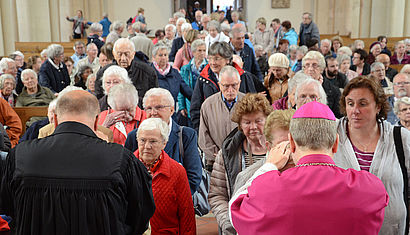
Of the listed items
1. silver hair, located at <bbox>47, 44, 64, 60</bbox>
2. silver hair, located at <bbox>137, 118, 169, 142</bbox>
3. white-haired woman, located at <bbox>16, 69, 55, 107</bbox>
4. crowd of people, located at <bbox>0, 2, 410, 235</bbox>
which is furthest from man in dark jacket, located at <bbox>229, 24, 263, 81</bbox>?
silver hair, located at <bbox>137, 118, 169, 142</bbox>

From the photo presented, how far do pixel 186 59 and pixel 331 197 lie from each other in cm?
648

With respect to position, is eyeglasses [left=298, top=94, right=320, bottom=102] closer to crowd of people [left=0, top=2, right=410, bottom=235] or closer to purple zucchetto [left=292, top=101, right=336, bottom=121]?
crowd of people [left=0, top=2, right=410, bottom=235]

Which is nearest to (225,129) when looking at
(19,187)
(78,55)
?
(19,187)

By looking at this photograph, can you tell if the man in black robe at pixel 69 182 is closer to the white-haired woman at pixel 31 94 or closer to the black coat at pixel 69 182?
the black coat at pixel 69 182

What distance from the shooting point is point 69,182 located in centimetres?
237

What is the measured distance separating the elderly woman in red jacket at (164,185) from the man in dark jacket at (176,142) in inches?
15.6

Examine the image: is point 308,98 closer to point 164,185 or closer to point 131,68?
point 164,185

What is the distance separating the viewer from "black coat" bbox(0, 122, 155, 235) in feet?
7.77

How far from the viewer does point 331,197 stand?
1923 millimetres

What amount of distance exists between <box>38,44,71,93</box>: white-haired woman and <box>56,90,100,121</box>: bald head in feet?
21.1

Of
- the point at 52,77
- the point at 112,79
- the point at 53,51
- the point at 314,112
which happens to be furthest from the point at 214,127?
the point at 53,51

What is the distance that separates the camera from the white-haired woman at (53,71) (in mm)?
8688

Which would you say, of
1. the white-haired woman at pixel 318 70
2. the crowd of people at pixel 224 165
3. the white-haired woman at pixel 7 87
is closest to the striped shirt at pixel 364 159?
the crowd of people at pixel 224 165

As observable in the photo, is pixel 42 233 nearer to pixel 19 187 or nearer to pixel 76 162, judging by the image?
pixel 19 187
